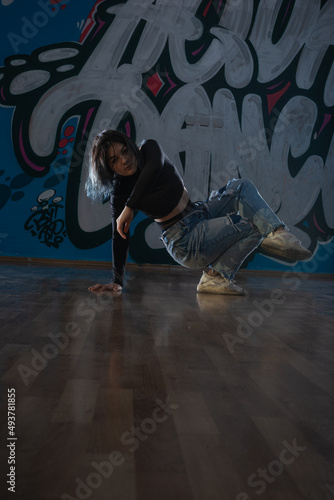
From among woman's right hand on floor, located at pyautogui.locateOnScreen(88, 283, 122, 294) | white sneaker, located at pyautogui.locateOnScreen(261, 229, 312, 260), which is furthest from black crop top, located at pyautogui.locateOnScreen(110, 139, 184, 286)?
white sneaker, located at pyautogui.locateOnScreen(261, 229, 312, 260)

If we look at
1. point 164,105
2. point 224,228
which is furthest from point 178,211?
point 164,105

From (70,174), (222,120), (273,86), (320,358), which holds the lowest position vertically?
(320,358)

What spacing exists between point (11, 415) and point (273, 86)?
5.45 metres

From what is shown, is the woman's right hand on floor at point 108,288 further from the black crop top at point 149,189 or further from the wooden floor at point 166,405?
the wooden floor at point 166,405

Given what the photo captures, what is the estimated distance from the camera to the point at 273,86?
550cm

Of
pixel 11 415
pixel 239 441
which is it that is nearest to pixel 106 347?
pixel 11 415

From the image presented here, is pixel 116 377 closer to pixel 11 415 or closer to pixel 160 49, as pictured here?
pixel 11 415

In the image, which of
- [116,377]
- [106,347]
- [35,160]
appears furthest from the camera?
[35,160]

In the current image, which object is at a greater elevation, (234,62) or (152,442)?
(234,62)

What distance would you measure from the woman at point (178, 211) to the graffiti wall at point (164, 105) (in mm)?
2511

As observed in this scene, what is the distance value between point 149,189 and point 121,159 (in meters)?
0.23

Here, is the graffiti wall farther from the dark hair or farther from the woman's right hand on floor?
the dark hair

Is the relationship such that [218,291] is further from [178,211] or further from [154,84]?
[154,84]

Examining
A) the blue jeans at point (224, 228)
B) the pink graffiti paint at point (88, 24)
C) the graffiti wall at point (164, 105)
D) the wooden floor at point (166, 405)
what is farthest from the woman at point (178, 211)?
the pink graffiti paint at point (88, 24)
